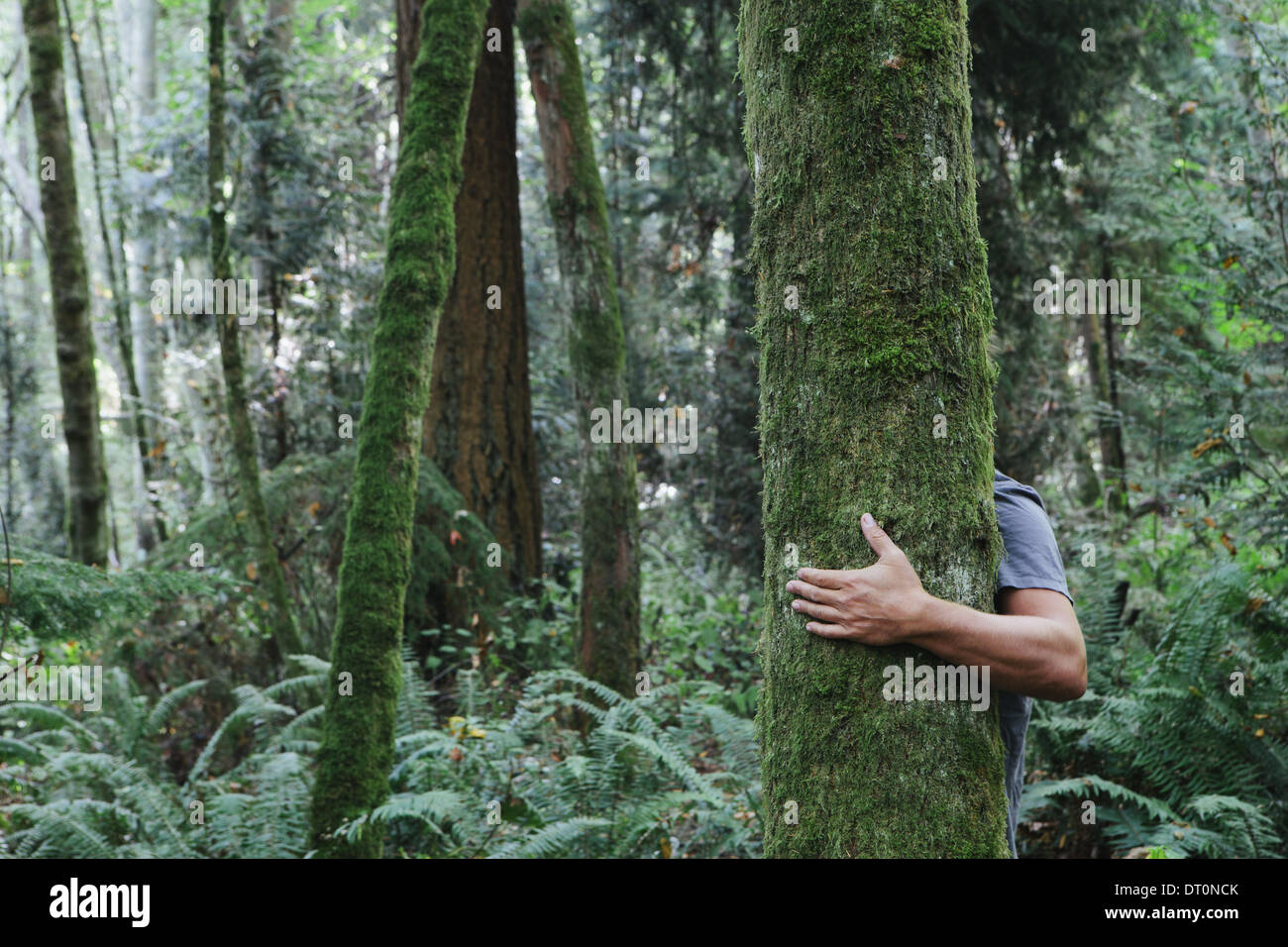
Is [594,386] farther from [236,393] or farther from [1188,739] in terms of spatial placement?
[1188,739]

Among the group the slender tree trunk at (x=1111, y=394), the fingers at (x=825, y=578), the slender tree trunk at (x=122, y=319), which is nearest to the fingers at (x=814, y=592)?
the fingers at (x=825, y=578)

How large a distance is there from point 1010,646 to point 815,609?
0.48 m

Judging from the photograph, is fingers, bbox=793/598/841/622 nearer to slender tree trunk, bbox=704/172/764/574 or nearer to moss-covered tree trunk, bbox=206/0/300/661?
moss-covered tree trunk, bbox=206/0/300/661

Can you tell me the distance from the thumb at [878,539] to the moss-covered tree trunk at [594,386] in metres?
5.41

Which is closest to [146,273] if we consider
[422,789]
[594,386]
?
[594,386]

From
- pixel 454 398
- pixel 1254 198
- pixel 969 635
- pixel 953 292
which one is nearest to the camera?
pixel 969 635

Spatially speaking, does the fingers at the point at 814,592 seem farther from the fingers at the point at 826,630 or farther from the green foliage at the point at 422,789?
the green foliage at the point at 422,789

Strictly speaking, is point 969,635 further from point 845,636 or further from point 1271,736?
point 1271,736

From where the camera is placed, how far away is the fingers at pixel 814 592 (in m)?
2.30

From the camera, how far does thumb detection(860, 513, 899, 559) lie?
2.28 meters

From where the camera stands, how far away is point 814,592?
92.0 inches
